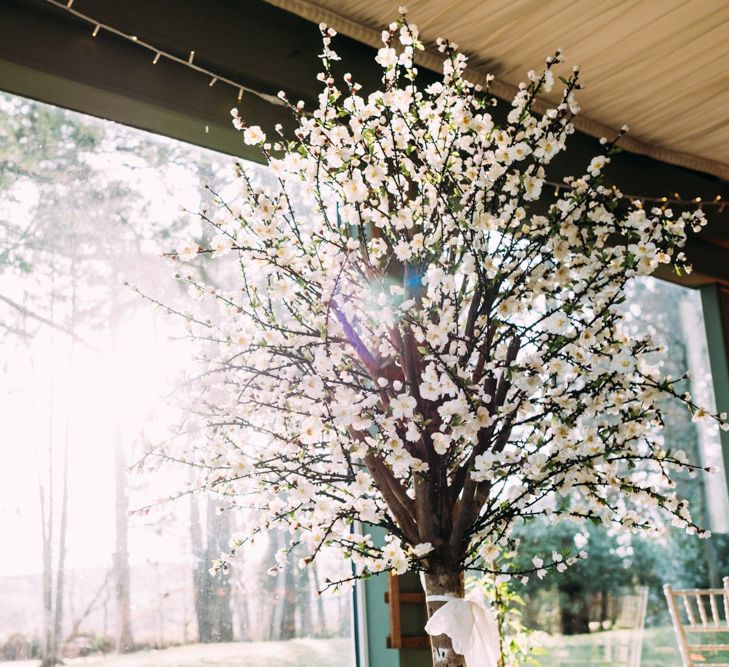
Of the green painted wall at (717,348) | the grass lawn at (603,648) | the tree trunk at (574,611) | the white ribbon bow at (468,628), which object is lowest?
the grass lawn at (603,648)

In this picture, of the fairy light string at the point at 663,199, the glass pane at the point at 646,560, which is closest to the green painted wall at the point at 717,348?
the glass pane at the point at 646,560

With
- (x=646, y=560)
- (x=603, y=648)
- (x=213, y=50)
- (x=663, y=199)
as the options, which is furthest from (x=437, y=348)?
(x=646, y=560)

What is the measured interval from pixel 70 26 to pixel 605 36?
1.90 metres

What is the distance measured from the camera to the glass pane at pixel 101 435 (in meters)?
2.19

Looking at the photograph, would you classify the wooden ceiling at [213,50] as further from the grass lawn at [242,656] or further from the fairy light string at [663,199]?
the grass lawn at [242,656]

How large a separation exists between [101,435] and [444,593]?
48.0 inches

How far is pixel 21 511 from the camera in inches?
85.7

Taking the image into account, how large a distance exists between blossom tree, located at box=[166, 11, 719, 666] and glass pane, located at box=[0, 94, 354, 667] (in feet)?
2.38

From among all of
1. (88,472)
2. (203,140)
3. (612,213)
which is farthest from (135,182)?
(612,213)

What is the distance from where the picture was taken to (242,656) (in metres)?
2.45

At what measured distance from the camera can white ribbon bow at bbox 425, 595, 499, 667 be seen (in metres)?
1.43

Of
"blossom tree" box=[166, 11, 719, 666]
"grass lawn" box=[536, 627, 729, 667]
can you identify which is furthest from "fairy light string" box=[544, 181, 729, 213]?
"grass lawn" box=[536, 627, 729, 667]

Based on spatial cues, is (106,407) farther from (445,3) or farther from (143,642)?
(445,3)

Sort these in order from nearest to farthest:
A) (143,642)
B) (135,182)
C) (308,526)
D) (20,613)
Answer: (308,526), (20,613), (143,642), (135,182)
